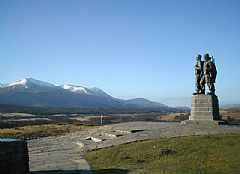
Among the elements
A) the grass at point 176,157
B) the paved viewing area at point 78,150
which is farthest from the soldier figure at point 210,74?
the grass at point 176,157

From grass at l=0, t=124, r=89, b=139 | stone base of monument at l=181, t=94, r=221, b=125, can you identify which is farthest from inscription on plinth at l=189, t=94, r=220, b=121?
grass at l=0, t=124, r=89, b=139

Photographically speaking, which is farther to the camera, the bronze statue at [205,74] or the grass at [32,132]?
the grass at [32,132]

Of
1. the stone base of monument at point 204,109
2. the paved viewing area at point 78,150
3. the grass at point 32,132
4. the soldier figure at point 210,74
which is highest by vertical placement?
the soldier figure at point 210,74

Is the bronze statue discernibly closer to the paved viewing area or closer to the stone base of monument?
the stone base of monument

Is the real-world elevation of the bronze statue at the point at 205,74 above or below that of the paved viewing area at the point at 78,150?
above

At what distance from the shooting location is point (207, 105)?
61.7 ft

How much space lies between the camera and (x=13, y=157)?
7.82 m

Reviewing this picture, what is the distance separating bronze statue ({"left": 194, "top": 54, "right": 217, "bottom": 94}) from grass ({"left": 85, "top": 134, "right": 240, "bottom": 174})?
7663 mm

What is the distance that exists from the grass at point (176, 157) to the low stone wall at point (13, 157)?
2193 mm

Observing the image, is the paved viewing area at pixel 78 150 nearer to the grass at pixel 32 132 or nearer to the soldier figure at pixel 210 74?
the soldier figure at pixel 210 74

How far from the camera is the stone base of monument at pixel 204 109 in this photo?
18.5 m

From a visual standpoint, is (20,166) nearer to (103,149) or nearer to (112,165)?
(112,165)

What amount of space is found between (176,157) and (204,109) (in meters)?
9.82

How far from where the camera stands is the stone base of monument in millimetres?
18547
